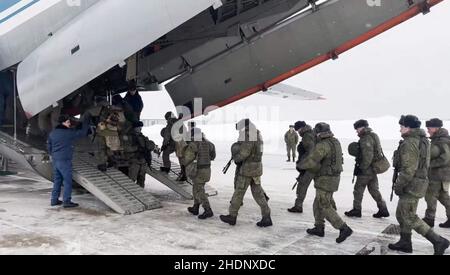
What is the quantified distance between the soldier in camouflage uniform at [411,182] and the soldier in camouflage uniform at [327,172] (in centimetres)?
60

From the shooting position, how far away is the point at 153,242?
173 inches

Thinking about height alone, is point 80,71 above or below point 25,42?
below

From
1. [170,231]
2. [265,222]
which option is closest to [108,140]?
[170,231]

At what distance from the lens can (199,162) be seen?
5.63m

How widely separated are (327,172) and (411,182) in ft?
2.93

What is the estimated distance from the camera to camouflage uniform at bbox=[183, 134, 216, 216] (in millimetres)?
5621

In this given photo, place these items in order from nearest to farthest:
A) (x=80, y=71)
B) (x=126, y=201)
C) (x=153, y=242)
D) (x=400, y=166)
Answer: (x=400, y=166) < (x=153, y=242) < (x=80, y=71) < (x=126, y=201)

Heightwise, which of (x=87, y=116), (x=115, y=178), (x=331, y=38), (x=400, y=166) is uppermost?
(x=331, y=38)

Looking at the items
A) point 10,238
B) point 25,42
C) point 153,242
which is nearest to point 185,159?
point 153,242

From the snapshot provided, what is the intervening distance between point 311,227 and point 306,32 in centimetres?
300

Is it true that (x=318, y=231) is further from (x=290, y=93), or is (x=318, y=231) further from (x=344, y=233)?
(x=290, y=93)

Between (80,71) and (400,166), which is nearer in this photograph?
(400,166)

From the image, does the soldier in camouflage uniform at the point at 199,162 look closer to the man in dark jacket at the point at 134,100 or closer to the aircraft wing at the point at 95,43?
the aircraft wing at the point at 95,43
